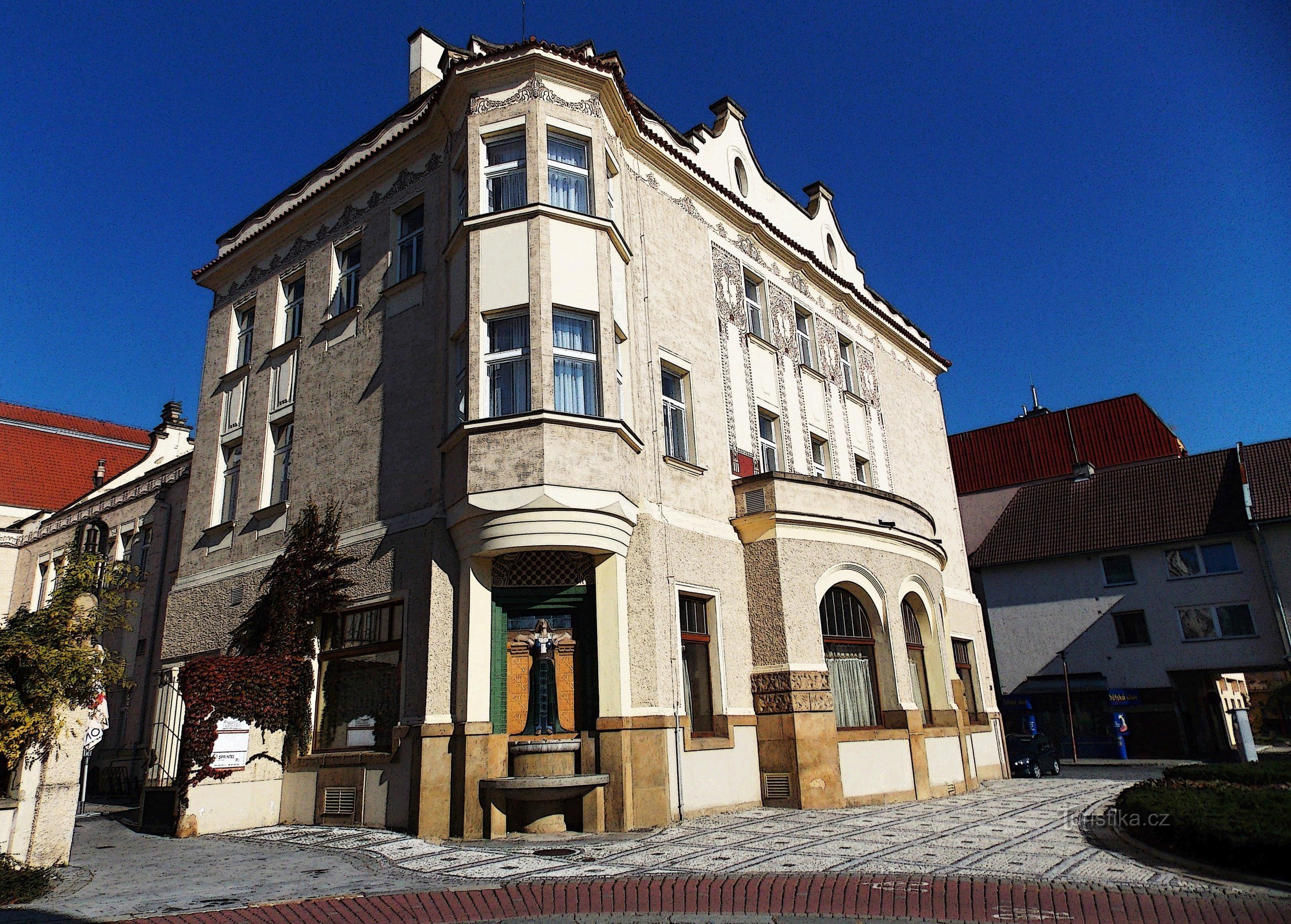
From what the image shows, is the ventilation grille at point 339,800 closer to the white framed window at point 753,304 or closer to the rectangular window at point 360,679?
the rectangular window at point 360,679

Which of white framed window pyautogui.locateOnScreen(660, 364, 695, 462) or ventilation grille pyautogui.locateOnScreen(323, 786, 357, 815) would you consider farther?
white framed window pyautogui.locateOnScreen(660, 364, 695, 462)

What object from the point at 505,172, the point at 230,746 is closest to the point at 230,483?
the point at 230,746

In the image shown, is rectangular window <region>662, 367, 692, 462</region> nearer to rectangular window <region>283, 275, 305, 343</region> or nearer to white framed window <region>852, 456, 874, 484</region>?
white framed window <region>852, 456, 874, 484</region>

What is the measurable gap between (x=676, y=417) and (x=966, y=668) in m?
12.0

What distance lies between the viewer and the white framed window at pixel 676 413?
16203 mm

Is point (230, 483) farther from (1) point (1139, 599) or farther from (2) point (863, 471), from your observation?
(1) point (1139, 599)

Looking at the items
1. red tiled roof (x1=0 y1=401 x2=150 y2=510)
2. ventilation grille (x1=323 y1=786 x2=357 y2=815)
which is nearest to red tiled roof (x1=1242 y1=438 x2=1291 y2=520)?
ventilation grille (x1=323 y1=786 x2=357 y2=815)

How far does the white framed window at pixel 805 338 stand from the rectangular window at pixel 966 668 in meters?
7.91

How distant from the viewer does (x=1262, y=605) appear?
34.5 m

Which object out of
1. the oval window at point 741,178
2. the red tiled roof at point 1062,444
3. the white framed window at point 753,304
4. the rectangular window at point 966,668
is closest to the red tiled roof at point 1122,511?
the red tiled roof at point 1062,444

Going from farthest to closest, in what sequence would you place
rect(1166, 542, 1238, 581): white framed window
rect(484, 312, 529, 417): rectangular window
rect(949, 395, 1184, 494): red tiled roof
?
rect(949, 395, 1184, 494): red tiled roof → rect(1166, 542, 1238, 581): white framed window → rect(484, 312, 529, 417): rectangular window

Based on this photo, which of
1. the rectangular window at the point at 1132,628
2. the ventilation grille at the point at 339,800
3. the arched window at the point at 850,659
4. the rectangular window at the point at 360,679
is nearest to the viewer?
the ventilation grille at the point at 339,800

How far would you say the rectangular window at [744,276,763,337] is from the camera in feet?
64.7

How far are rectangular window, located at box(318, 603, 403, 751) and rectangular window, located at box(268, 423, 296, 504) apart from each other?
145 inches
